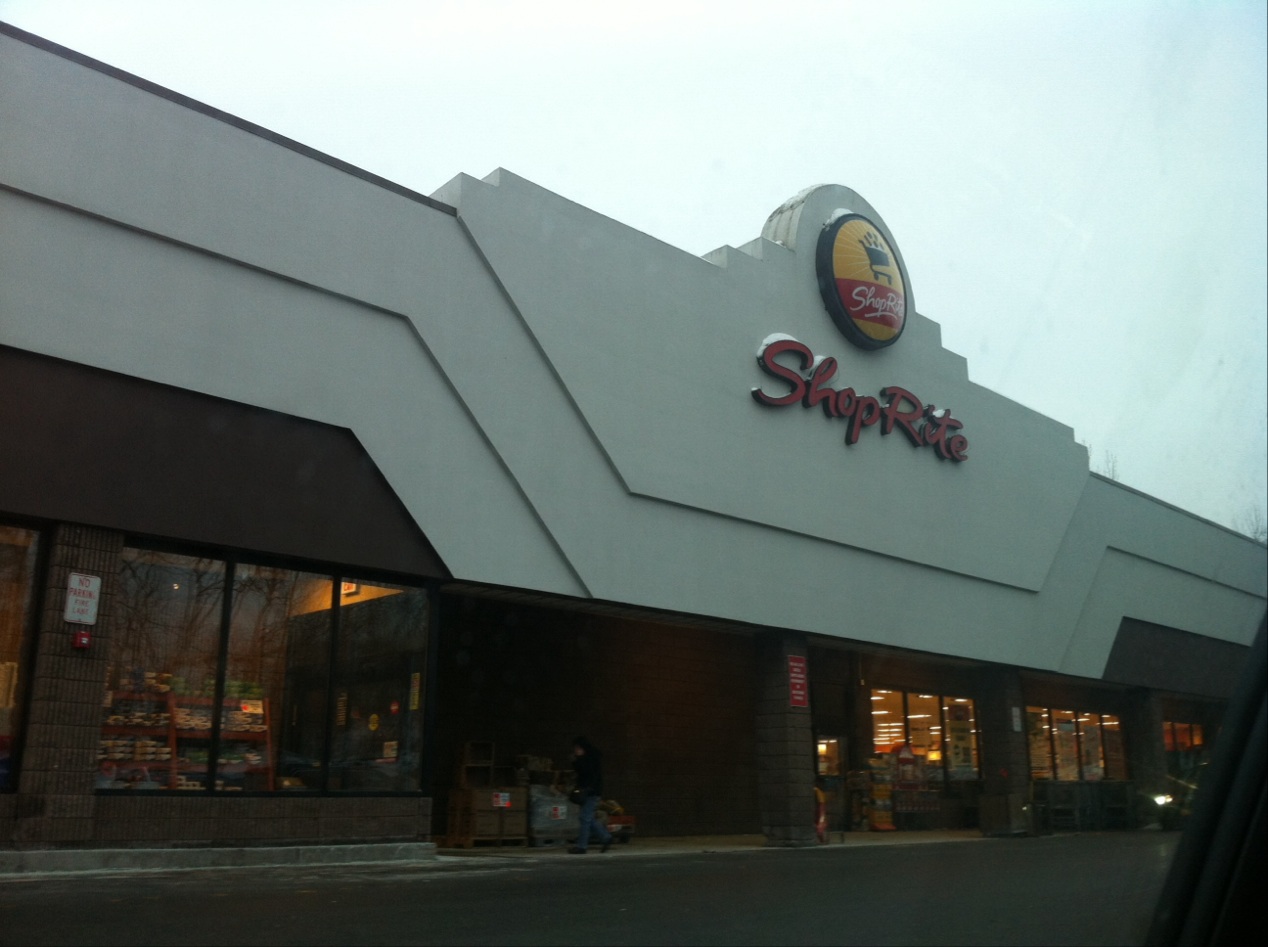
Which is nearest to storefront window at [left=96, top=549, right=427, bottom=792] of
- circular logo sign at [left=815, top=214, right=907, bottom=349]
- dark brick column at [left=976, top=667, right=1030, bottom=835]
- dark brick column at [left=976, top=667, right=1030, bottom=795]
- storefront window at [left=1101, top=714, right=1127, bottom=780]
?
circular logo sign at [left=815, top=214, right=907, bottom=349]

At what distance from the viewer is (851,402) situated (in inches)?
910

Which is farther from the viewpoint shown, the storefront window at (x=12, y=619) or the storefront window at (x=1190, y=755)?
the storefront window at (x=12, y=619)

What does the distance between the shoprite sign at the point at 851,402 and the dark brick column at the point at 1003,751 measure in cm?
575

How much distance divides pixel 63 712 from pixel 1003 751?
68.7ft

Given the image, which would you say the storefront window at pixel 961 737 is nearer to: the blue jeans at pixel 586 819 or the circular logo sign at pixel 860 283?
the circular logo sign at pixel 860 283

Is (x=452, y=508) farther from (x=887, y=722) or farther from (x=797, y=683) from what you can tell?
(x=887, y=722)

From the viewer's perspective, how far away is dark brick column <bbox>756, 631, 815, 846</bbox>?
20.6 meters

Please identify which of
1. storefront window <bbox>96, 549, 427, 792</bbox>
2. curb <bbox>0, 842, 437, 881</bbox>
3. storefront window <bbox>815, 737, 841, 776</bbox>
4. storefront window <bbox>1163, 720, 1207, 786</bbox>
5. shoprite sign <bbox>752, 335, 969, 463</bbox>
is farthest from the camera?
storefront window <bbox>815, 737, 841, 776</bbox>

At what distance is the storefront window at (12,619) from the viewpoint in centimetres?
1248

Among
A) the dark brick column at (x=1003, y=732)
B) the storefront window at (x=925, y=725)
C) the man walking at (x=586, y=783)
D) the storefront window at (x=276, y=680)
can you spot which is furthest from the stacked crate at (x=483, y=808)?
the storefront window at (x=925, y=725)

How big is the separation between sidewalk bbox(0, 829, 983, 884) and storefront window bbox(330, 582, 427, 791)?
3.29 feet

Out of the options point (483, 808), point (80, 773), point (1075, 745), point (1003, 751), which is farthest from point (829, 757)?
point (80, 773)

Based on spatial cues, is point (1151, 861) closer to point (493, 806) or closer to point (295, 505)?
point (295, 505)

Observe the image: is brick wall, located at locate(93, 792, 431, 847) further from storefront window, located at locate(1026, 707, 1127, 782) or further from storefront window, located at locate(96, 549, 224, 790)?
storefront window, located at locate(1026, 707, 1127, 782)
